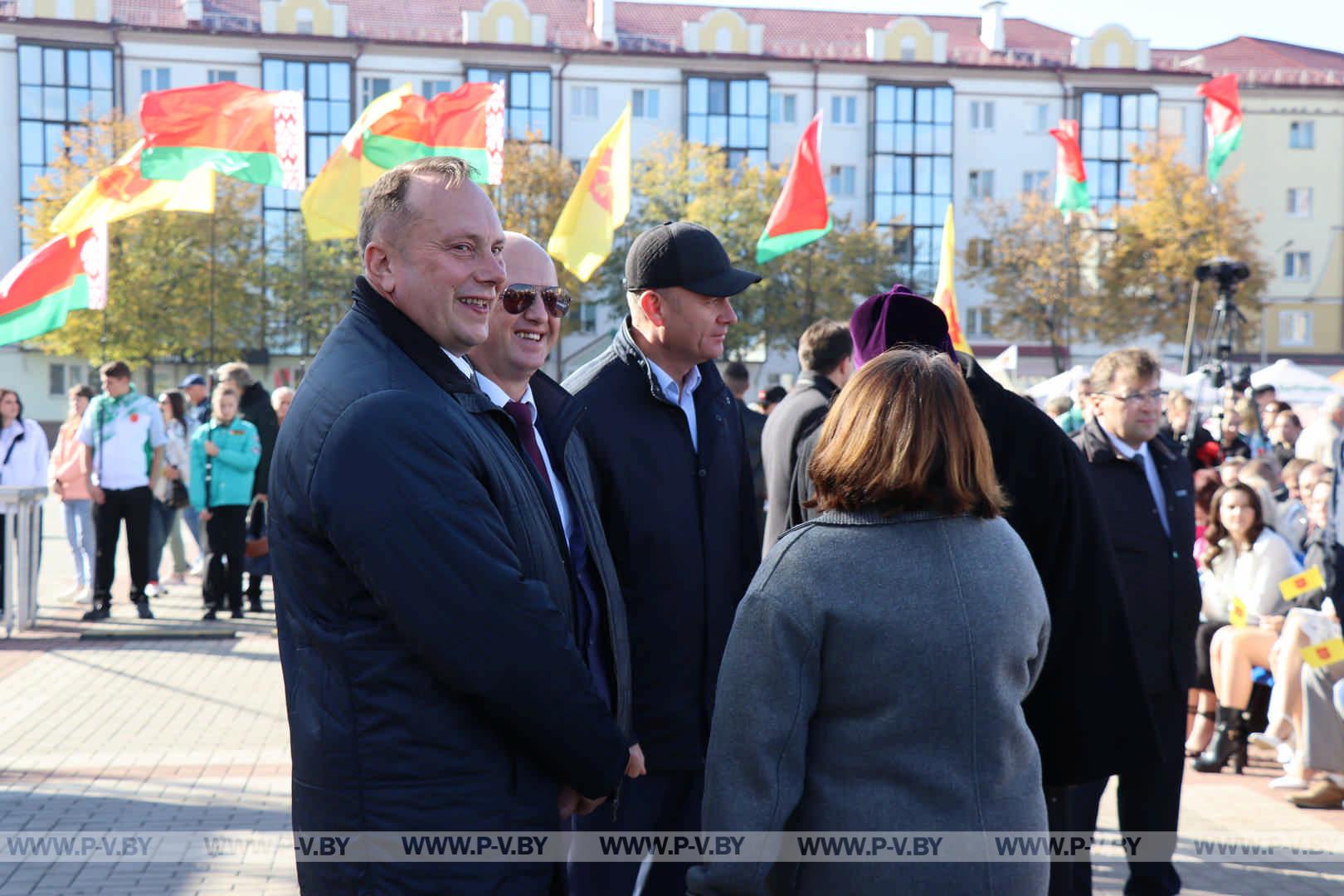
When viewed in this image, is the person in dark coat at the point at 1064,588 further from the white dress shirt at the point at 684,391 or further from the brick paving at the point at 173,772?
the brick paving at the point at 173,772

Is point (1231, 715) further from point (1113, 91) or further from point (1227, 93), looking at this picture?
point (1113, 91)

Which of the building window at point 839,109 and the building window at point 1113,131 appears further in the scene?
the building window at point 1113,131

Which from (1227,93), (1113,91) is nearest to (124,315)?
(1227,93)

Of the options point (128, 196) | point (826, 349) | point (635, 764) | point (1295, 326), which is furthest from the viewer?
point (1295, 326)

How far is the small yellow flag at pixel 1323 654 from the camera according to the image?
24.3 feet

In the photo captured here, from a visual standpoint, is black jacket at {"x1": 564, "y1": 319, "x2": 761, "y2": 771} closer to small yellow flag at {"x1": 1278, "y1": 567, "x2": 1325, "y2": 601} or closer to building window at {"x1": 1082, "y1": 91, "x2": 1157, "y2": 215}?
small yellow flag at {"x1": 1278, "y1": 567, "x2": 1325, "y2": 601}

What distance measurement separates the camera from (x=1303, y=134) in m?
70.4

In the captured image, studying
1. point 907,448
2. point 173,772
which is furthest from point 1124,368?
point 173,772

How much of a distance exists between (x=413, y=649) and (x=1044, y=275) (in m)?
58.9

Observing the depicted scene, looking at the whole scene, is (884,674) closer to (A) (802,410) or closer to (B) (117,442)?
(A) (802,410)

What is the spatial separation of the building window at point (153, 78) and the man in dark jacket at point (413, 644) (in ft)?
208

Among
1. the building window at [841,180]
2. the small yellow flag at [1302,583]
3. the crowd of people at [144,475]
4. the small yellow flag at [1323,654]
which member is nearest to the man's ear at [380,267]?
the small yellow flag at [1323,654]

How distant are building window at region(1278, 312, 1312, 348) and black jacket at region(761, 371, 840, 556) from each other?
70.4 metres

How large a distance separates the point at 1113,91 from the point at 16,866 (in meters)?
68.3
